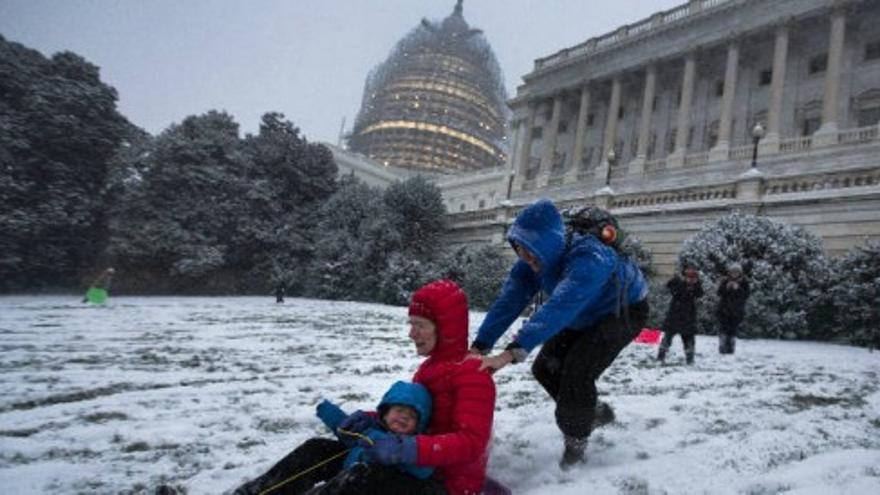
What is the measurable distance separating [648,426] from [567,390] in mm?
1507

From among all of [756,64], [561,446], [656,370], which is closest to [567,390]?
[561,446]

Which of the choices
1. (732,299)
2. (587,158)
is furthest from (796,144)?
(732,299)

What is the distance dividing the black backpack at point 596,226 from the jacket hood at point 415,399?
53.0 inches

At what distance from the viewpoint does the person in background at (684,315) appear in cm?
900

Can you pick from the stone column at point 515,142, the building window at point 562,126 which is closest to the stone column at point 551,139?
the building window at point 562,126

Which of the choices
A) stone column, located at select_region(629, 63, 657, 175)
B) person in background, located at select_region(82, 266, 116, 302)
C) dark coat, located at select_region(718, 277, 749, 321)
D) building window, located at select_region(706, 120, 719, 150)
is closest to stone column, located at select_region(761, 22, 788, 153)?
building window, located at select_region(706, 120, 719, 150)

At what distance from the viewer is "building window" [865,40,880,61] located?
96.3 feet

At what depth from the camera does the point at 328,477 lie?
8.99 feet

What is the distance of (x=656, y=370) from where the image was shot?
26.2ft

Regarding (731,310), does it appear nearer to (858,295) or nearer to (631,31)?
(858,295)

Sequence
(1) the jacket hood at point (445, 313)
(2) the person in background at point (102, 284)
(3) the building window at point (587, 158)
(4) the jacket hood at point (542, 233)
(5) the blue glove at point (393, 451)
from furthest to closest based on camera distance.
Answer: (3) the building window at point (587, 158), (2) the person in background at point (102, 284), (4) the jacket hood at point (542, 233), (1) the jacket hood at point (445, 313), (5) the blue glove at point (393, 451)

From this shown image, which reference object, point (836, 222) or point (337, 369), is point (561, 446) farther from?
point (836, 222)

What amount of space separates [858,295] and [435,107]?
255 ft

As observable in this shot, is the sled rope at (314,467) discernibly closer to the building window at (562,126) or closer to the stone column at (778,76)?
the stone column at (778,76)
